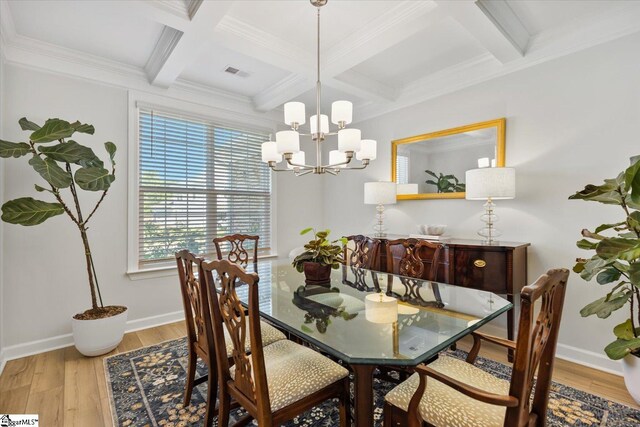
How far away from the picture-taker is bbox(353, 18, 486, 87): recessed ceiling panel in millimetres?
2533

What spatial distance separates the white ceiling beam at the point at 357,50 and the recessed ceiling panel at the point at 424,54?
161 millimetres

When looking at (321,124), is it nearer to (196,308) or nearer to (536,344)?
(196,308)

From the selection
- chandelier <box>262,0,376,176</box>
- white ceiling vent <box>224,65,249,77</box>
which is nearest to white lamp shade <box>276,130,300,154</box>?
chandelier <box>262,0,376,176</box>

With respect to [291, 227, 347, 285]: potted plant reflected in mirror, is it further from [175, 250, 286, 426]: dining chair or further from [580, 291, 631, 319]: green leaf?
[580, 291, 631, 319]: green leaf

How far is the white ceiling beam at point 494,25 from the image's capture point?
6.66 feet

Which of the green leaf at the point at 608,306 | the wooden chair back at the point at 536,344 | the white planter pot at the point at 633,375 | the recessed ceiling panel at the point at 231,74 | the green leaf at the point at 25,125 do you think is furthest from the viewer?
the recessed ceiling panel at the point at 231,74

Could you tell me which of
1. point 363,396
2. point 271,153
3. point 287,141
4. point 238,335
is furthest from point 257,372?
point 271,153

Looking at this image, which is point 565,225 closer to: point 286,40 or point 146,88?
point 286,40

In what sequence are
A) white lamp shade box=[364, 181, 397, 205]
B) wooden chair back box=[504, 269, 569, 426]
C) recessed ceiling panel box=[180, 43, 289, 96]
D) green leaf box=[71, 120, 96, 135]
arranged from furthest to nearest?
white lamp shade box=[364, 181, 397, 205] → recessed ceiling panel box=[180, 43, 289, 96] → green leaf box=[71, 120, 96, 135] → wooden chair back box=[504, 269, 569, 426]

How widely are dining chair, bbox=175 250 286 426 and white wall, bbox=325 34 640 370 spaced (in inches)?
94.8

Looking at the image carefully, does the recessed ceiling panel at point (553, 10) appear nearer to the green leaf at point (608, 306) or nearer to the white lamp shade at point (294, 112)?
the white lamp shade at point (294, 112)

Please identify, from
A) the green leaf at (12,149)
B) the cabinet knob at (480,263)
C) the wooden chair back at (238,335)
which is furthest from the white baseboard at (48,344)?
the cabinet knob at (480,263)

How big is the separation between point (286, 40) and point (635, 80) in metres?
2.70

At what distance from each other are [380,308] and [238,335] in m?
0.73
